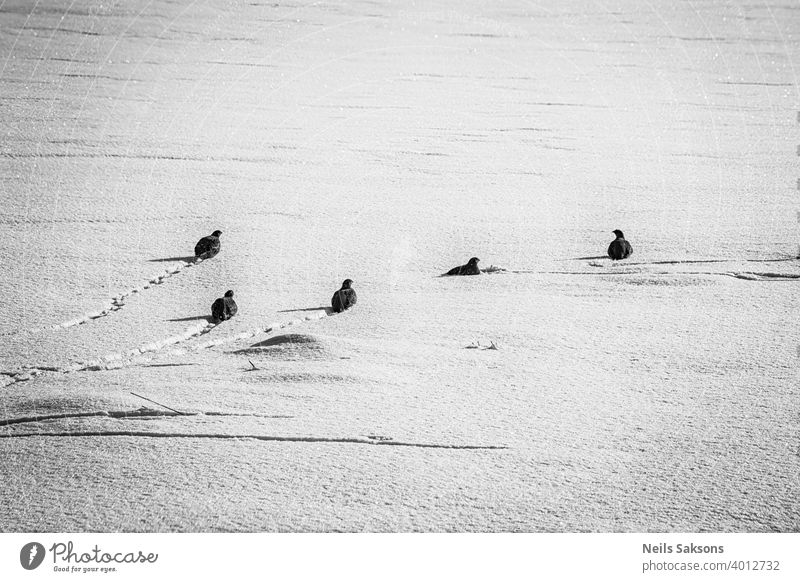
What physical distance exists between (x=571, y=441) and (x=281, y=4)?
9238mm

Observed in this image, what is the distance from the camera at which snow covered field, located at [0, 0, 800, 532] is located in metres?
2.62

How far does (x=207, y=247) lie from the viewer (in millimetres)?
4996

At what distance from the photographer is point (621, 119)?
8.46m

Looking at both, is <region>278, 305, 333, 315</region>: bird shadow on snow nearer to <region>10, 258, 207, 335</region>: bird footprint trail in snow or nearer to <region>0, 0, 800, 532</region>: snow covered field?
<region>0, 0, 800, 532</region>: snow covered field

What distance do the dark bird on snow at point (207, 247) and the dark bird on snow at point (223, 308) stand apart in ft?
2.98

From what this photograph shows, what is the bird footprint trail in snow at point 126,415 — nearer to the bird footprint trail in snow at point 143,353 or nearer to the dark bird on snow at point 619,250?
the bird footprint trail in snow at point 143,353

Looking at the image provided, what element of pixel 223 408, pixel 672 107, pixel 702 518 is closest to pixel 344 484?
pixel 223 408

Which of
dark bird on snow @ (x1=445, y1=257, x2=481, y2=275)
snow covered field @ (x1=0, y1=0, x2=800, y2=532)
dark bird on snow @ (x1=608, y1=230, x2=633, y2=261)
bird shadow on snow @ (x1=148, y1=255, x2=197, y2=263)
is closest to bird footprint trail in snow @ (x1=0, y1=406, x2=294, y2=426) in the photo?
snow covered field @ (x1=0, y1=0, x2=800, y2=532)

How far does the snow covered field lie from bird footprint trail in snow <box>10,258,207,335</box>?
0.02 metres

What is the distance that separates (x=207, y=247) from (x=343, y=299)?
3.61 feet

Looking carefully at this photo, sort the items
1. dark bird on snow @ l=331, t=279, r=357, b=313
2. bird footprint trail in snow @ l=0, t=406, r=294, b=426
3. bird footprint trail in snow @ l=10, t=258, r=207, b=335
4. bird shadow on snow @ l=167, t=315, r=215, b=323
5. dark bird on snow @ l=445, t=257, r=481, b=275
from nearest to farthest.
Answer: bird footprint trail in snow @ l=0, t=406, r=294, b=426 → bird footprint trail in snow @ l=10, t=258, r=207, b=335 → bird shadow on snow @ l=167, t=315, r=215, b=323 → dark bird on snow @ l=331, t=279, r=357, b=313 → dark bird on snow @ l=445, t=257, r=481, b=275
